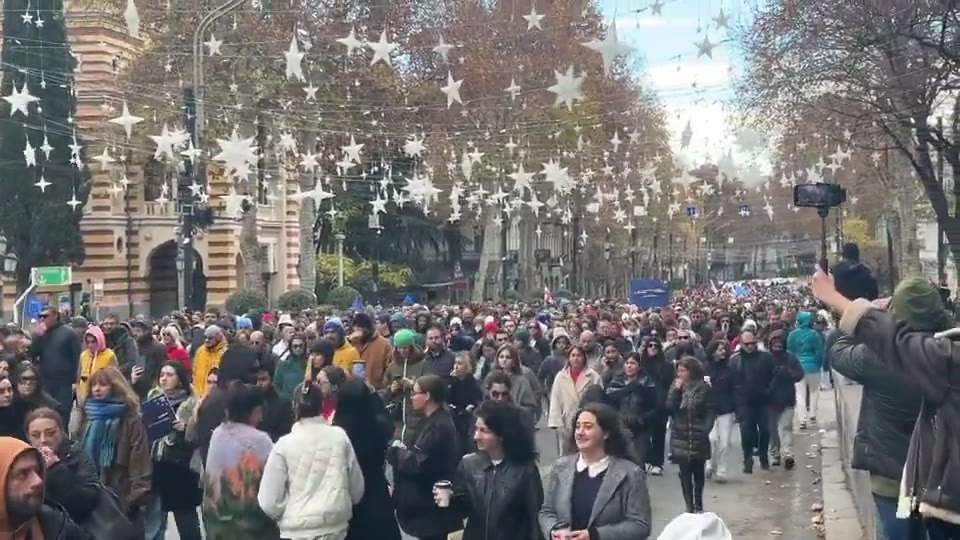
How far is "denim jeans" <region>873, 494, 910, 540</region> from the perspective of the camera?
255 inches

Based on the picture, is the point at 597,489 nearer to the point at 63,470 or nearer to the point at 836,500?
the point at 63,470

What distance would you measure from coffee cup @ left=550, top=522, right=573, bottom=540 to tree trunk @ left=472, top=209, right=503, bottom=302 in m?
45.2

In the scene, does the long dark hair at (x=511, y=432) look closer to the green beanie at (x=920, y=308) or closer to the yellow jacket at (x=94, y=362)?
the green beanie at (x=920, y=308)

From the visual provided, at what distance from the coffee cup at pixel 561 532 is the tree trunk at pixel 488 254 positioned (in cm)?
4524

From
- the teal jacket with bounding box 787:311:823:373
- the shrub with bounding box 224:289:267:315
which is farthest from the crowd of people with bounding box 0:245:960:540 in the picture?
the shrub with bounding box 224:289:267:315

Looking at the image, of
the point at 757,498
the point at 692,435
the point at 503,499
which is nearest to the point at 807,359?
the point at 757,498

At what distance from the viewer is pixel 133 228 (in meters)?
49.0

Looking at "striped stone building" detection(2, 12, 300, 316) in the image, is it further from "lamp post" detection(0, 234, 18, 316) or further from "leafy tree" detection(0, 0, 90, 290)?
"lamp post" detection(0, 234, 18, 316)

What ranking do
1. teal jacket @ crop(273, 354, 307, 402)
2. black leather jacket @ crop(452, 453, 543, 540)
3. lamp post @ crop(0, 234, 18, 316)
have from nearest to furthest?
black leather jacket @ crop(452, 453, 543, 540) → teal jacket @ crop(273, 354, 307, 402) → lamp post @ crop(0, 234, 18, 316)

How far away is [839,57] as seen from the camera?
82.4 feet

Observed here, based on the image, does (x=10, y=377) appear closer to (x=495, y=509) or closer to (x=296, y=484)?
(x=296, y=484)

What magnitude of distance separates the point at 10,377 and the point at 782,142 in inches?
1241

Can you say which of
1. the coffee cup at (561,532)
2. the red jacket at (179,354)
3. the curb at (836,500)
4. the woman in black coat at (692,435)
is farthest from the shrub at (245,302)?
the coffee cup at (561,532)

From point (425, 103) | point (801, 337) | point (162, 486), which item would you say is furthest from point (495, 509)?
point (425, 103)
